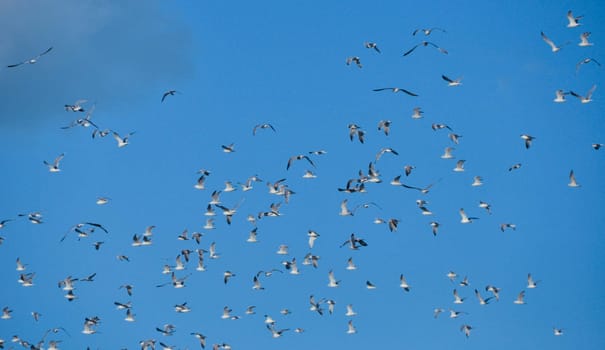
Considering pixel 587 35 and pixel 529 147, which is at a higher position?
pixel 587 35

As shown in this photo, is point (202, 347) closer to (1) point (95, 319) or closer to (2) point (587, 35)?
(1) point (95, 319)

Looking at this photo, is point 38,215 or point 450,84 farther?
point 38,215

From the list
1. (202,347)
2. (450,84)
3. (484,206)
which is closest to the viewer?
(450,84)

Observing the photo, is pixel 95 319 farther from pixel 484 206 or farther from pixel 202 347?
pixel 484 206

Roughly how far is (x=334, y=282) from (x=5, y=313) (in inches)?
852

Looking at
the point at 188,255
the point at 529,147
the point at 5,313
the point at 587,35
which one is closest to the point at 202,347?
the point at 188,255

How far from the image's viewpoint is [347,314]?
235ft

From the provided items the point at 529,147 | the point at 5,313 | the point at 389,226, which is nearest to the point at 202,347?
the point at 5,313

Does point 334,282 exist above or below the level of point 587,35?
below

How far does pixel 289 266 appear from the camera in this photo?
71.2 metres

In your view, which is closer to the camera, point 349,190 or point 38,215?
point 349,190

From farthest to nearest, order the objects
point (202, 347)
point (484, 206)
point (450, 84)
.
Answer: point (202, 347)
point (484, 206)
point (450, 84)

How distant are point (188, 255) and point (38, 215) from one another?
9.45m

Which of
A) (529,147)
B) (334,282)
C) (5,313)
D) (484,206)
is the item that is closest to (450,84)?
(529,147)
